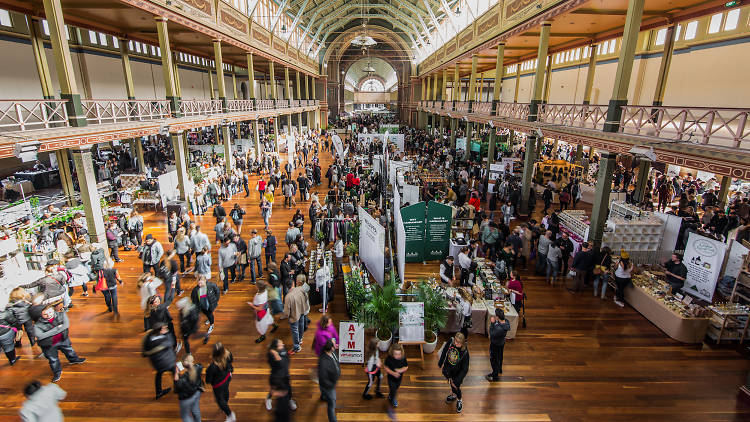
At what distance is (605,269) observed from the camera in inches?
350

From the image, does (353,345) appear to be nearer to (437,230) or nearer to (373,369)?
(373,369)

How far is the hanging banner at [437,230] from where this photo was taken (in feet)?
34.3

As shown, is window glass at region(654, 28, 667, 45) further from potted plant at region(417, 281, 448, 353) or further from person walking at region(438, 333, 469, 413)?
person walking at region(438, 333, 469, 413)

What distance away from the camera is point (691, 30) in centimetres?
1555

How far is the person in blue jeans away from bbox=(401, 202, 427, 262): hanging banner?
4.39 m

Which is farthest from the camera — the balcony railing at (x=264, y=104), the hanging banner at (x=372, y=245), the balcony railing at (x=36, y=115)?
the balcony railing at (x=264, y=104)

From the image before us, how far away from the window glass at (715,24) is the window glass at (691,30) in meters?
0.81

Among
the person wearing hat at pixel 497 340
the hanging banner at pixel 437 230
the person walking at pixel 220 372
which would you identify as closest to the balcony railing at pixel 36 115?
the person walking at pixel 220 372

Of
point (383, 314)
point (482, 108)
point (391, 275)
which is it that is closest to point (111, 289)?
point (383, 314)

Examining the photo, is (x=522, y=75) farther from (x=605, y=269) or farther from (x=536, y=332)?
(x=536, y=332)

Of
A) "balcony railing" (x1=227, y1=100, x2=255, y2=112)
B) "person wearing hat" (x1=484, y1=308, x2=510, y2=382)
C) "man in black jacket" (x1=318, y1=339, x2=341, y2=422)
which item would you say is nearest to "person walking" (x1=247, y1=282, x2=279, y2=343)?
"man in black jacket" (x1=318, y1=339, x2=341, y2=422)

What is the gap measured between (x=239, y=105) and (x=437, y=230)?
1582 centimetres

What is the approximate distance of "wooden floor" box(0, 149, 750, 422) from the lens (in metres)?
5.57

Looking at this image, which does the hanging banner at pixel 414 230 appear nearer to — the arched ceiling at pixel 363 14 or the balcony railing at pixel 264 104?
the balcony railing at pixel 264 104
